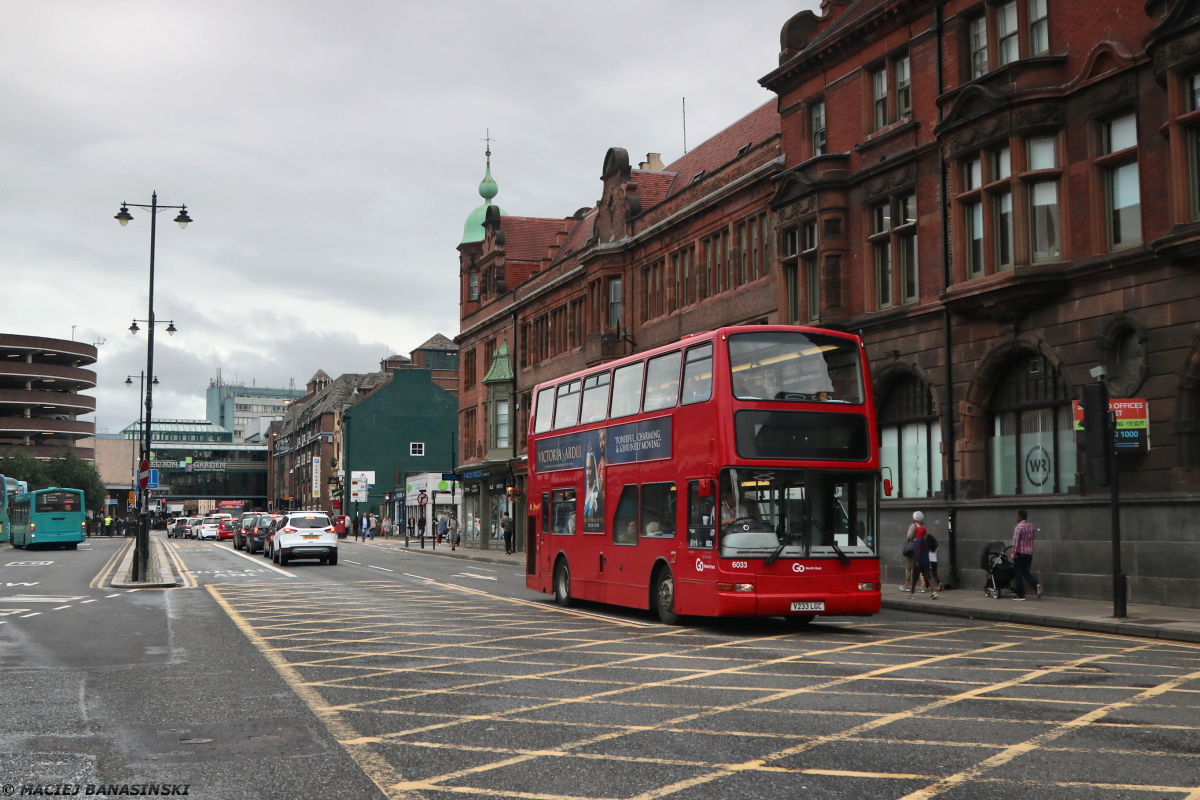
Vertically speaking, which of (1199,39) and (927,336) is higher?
(1199,39)

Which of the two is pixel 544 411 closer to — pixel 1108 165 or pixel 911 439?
pixel 911 439

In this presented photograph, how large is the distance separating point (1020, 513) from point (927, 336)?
6203 millimetres

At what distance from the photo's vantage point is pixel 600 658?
43.4 ft

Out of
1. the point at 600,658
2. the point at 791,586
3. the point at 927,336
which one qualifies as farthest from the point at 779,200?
the point at 600,658

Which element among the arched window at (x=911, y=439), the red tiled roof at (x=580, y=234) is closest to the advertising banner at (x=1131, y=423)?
the arched window at (x=911, y=439)

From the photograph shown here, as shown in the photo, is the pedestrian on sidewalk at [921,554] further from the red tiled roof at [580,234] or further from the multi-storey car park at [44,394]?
the multi-storey car park at [44,394]

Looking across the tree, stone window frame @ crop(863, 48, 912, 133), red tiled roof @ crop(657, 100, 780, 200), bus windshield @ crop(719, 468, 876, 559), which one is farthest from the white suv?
the tree

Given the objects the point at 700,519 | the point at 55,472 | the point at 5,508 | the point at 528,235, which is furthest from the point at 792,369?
the point at 55,472

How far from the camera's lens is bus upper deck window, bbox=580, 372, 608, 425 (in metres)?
20.3

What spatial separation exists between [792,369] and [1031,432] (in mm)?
9771

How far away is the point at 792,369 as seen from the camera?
54.7 feet

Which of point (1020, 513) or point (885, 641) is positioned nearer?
point (885, 641)

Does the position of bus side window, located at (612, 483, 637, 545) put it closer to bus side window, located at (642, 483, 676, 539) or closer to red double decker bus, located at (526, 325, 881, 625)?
bus side window, located at (642, 483, 676, 539)

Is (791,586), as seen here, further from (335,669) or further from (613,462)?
(335,669)
